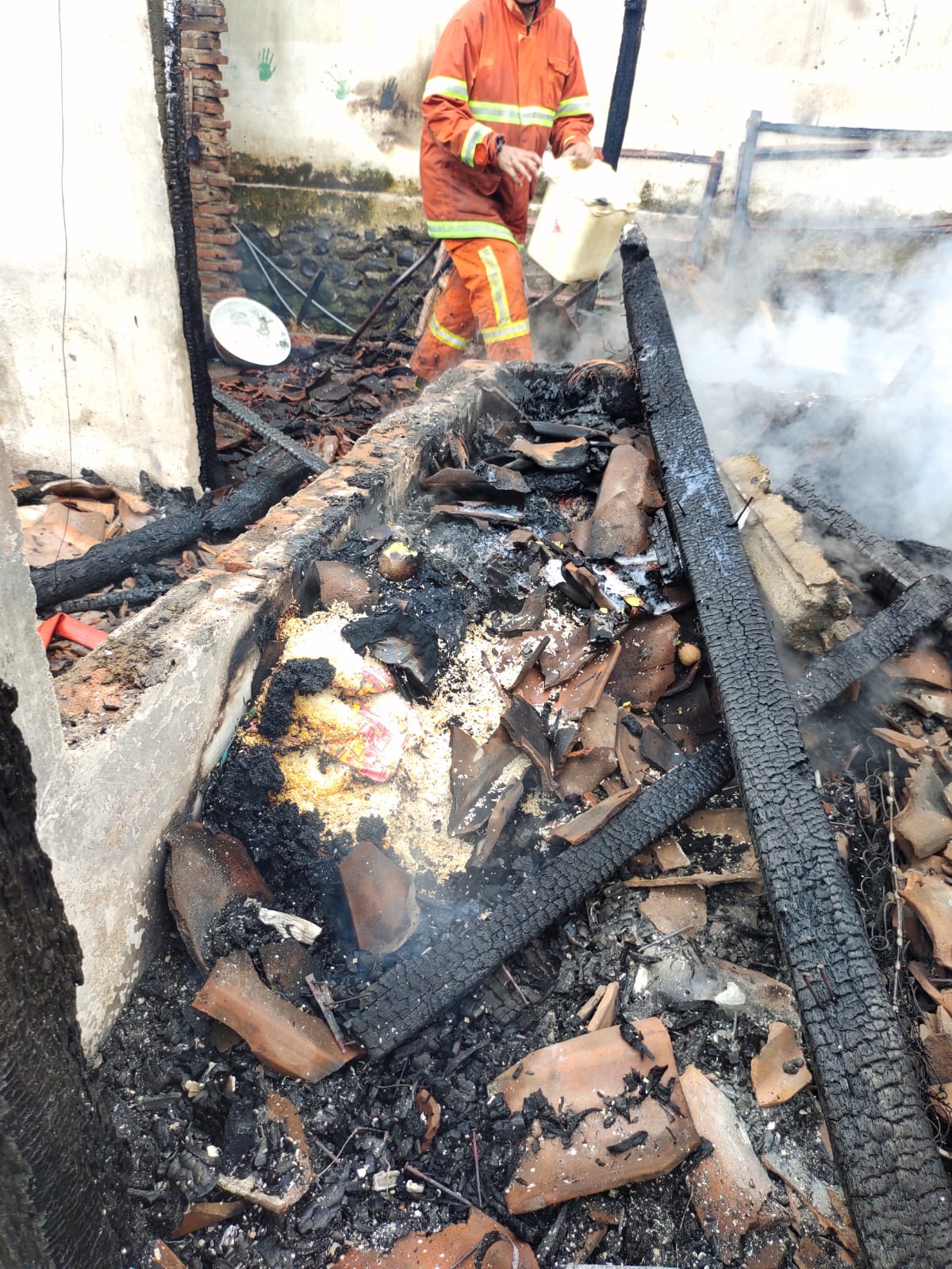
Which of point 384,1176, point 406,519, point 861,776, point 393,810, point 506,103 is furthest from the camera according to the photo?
point 506,103

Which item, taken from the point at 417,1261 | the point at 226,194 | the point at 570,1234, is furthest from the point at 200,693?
the point at 226,194

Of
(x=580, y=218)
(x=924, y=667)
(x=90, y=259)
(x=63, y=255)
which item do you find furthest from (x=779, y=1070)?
(x=63, y=255)

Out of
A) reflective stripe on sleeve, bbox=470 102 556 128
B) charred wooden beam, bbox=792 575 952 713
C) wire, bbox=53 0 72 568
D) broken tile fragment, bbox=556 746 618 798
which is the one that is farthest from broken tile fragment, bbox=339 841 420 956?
reflective stripe on sleeve, bbox=470 102 556 128

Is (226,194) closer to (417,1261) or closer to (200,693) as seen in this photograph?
(200,693)

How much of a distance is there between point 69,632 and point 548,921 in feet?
9.03

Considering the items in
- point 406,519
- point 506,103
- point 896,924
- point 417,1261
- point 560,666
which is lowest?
point 417,1261

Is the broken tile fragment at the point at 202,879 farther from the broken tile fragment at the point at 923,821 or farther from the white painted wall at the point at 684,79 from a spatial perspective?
the white painted wall at the point at 684,79

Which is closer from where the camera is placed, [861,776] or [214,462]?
[861,776]

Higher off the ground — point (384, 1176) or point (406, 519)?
point (406, 519)

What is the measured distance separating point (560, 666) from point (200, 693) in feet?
4.83

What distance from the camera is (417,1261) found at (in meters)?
1.98

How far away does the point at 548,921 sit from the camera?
8.23 feet

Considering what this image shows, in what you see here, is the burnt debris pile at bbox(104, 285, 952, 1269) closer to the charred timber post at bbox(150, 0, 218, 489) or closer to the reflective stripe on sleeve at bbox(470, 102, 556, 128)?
the charred timber post at bbox(150, 0, 218, 489)

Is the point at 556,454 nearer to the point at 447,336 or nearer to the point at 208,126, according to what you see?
the point at 447,336
